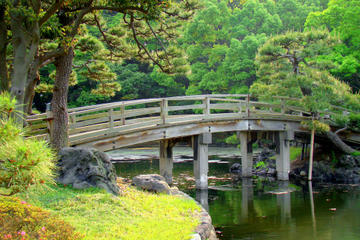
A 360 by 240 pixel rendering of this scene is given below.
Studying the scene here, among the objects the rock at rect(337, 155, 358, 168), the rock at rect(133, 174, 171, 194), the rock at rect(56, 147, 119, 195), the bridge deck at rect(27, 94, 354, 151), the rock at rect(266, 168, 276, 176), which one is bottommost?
the rock at rect(266, 168, 276, 176)

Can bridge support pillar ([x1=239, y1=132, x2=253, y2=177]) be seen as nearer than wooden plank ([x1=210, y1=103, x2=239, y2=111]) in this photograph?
No

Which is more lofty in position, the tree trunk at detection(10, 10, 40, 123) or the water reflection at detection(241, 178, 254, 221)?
the tree trunk at detection(10, 10, 40, 123)

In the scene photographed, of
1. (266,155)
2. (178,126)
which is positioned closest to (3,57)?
(178,126)

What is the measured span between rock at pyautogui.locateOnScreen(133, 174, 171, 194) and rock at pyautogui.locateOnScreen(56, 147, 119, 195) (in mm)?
916

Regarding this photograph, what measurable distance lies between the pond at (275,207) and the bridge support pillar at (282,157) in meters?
0.62

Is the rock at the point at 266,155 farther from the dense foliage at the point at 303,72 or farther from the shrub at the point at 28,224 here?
the shrub at the point at 28,224

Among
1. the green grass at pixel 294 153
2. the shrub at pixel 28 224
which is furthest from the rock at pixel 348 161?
the shrub at pixel 28 224

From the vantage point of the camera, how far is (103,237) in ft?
19.0

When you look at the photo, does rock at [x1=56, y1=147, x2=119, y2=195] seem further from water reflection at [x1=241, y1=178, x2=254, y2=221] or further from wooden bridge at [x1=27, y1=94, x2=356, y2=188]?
water reflection at [x1=241, y1=178, x2=254, y2=221]

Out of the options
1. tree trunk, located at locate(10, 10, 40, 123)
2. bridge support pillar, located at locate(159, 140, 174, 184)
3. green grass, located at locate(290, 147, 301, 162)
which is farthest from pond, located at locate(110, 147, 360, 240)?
tree trunk, located at locate(10, 10, 40, 123)

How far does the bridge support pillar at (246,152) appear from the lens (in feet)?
57.5

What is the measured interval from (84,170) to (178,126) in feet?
18.6

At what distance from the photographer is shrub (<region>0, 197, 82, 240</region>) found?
485 cm

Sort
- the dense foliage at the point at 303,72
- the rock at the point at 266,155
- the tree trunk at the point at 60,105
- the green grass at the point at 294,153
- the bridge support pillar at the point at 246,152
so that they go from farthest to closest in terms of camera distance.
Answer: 1. the green grass at the point at 294,153
2. the rock at the point at 266,155
3. the bridge support pillar at the point at 246,152
4. the dense foliage at the point at 303,72
5. the tree trunk at the point at 60,105
